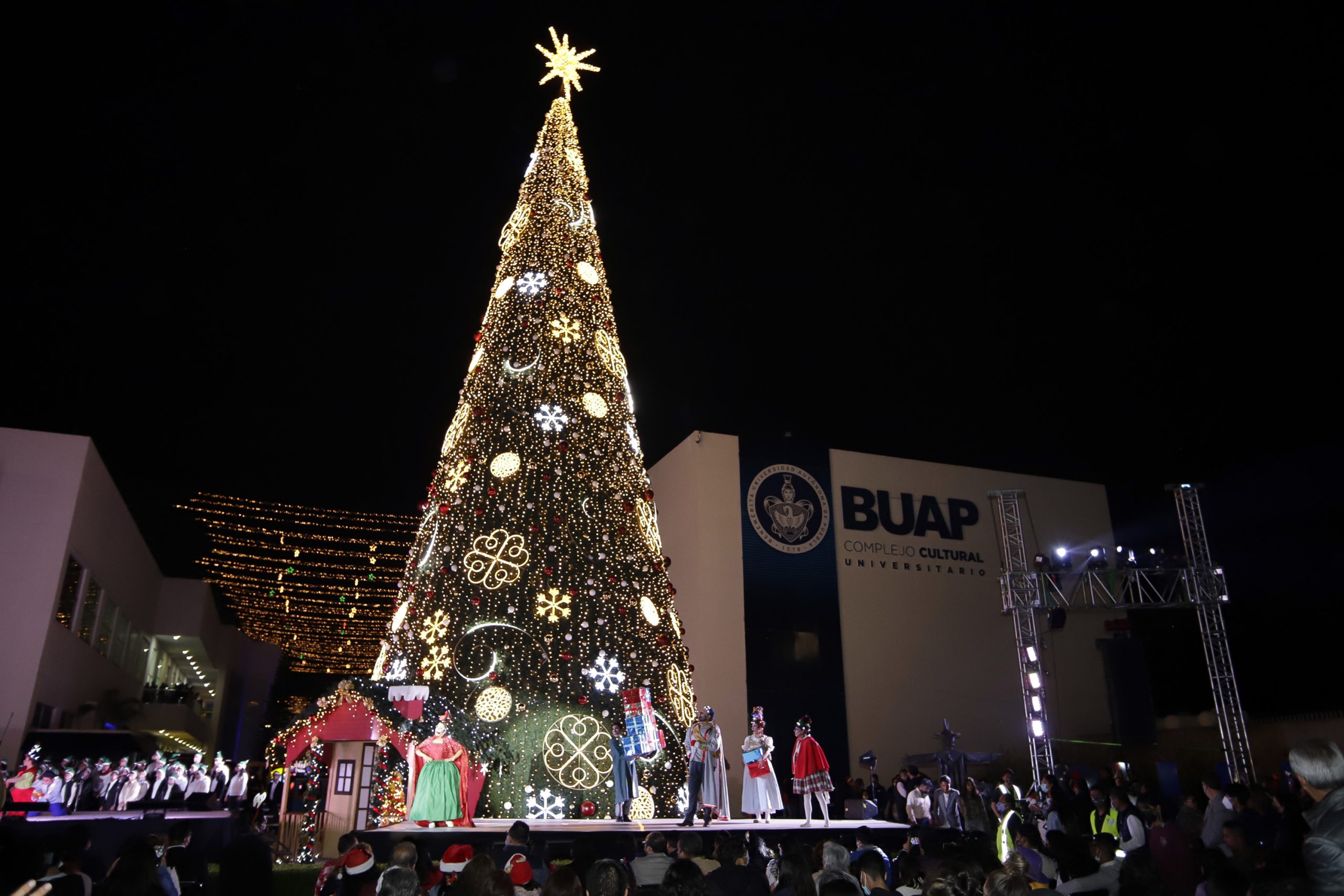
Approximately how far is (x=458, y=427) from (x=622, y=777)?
481cm

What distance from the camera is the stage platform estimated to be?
8273 mm

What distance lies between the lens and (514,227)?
12.7 meters

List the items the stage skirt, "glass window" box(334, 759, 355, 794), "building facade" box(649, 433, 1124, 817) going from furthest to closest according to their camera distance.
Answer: "building facade" box(649, 433, 1124, 817) < "glass window" box(334, 759, 355, 794) < the stage skirt

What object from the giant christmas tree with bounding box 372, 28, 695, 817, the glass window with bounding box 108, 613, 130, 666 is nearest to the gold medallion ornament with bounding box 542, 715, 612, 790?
the giant christmas tree with bounding box 372, 28, 695, 817

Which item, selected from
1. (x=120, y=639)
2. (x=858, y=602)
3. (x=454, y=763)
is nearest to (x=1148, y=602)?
(x=858, y=602)

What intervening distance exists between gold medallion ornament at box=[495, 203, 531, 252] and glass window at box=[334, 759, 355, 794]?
23.3ft

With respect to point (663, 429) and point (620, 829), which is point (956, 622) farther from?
point (620, 829)

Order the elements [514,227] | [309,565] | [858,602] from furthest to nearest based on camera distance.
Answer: [309,565] → [858,602] → [514,227]

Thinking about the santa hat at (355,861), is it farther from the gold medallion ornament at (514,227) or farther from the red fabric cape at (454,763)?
the gold medallion ornament at (514,227)

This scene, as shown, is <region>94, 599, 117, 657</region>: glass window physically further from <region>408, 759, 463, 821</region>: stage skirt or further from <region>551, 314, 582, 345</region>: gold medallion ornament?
<region>551, 314, 582, 345</region>: gold medallion ornament

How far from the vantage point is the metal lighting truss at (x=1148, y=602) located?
1667 centimetres

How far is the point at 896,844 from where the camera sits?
10180mm

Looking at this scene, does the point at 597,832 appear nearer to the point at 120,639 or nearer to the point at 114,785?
the point at 114,785

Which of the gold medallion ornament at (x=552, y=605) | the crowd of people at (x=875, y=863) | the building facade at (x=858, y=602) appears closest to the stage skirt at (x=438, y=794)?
the crowd of people at (x=875, y=863)
